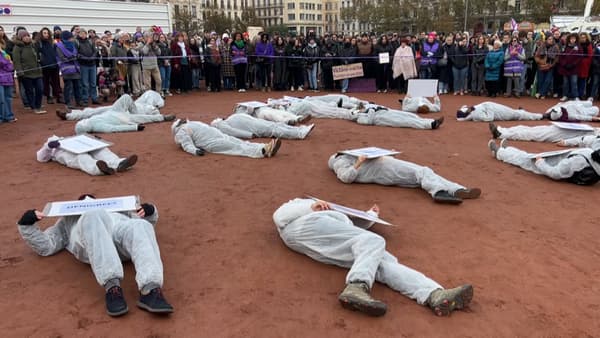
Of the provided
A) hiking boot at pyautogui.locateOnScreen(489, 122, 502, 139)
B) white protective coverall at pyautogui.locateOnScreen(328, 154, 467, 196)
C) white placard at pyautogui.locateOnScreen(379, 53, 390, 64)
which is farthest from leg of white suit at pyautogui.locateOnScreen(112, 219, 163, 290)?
white placard at pyautogui.locateOnScreen(379, 53, 390, 64)

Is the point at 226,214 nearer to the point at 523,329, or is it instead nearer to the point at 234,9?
the point at 523,329

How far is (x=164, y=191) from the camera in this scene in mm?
6086

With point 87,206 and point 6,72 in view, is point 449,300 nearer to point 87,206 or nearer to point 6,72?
point 87,206

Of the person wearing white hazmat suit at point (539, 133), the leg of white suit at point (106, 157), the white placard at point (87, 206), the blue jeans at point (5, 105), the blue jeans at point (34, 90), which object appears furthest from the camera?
the blue jeans at point (34, 90)

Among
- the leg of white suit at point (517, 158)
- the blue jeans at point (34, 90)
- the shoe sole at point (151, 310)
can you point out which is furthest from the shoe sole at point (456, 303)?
the blue jeans at point (34, 90)

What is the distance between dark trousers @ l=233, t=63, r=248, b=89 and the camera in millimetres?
16316

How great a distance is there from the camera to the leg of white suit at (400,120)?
9.70 meters

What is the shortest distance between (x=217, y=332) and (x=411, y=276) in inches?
60.3

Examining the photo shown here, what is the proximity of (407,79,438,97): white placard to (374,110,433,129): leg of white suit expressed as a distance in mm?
2269

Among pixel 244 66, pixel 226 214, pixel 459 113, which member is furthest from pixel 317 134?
pixel 244 66

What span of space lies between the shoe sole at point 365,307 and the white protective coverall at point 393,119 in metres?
6.95

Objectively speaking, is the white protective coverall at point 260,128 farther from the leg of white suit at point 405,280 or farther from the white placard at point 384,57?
the white placard at point 384,57

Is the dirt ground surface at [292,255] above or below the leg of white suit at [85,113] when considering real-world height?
below

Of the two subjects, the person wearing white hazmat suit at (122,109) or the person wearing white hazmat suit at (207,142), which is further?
the person wearing white hazmat suit at (122,109)
